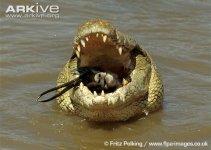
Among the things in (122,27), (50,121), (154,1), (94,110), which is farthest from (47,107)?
(154,1)

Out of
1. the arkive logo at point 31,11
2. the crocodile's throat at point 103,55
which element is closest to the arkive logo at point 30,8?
the arkive logo at point 31,11

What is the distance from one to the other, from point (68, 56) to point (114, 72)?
194 centimetres

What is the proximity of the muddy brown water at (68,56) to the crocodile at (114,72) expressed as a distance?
126mm

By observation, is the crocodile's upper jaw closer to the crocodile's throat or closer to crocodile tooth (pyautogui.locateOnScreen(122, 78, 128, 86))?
the crocodile's throat

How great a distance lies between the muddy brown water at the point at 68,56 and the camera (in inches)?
213

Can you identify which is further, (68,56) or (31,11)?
(31,11)

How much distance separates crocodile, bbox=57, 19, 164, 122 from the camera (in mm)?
5273

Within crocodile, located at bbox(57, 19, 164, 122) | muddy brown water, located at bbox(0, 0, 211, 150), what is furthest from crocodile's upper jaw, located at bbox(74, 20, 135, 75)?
muddy brown water, located at bbox(0, 0, 211, 150)

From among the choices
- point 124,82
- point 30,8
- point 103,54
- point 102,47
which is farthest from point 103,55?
point 30,8

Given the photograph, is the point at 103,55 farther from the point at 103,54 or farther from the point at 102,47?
the point at 102,47

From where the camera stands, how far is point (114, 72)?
579cm

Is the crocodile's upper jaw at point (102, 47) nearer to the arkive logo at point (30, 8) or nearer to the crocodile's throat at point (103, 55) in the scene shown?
the crocodile's throat at point (103, 55)

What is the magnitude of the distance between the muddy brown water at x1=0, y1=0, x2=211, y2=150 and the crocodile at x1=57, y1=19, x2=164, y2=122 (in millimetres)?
126

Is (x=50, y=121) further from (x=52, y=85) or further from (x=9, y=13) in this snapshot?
(x=9, y=13)
